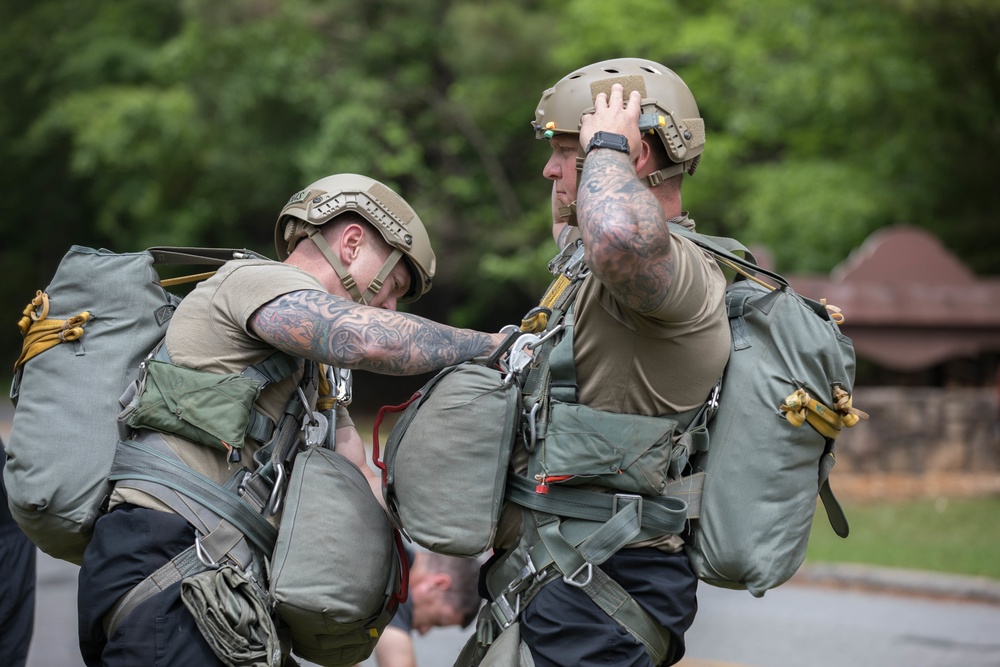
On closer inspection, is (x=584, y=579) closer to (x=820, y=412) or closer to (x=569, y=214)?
(x=820, y=412)

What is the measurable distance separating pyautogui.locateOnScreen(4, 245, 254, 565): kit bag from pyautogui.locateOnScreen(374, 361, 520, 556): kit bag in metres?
0.95

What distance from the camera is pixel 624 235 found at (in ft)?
8.82

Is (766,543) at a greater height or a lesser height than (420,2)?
greater

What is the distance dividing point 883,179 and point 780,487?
1358cm

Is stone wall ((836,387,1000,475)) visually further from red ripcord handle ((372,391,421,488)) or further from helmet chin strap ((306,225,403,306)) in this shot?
red ripcord handle ((372,391,421,488))

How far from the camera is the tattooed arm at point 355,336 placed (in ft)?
10.5

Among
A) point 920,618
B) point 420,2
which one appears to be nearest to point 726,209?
Result: point 420,2

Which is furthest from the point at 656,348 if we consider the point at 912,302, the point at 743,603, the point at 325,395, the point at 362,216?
the point at 912,302

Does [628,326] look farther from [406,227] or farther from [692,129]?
[406,227]

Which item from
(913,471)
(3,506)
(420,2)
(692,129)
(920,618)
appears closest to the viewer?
(692,129)

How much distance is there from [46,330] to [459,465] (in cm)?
138

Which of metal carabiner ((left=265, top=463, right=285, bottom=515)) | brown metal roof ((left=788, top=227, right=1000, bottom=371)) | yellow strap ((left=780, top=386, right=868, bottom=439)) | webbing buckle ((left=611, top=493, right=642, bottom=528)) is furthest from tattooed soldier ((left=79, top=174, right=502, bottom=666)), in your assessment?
brown metal roof ((left=788, top=227, right=1000, bottom=371))

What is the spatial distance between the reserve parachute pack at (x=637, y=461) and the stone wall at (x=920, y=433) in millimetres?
10279

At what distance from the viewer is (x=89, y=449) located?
132 inches
